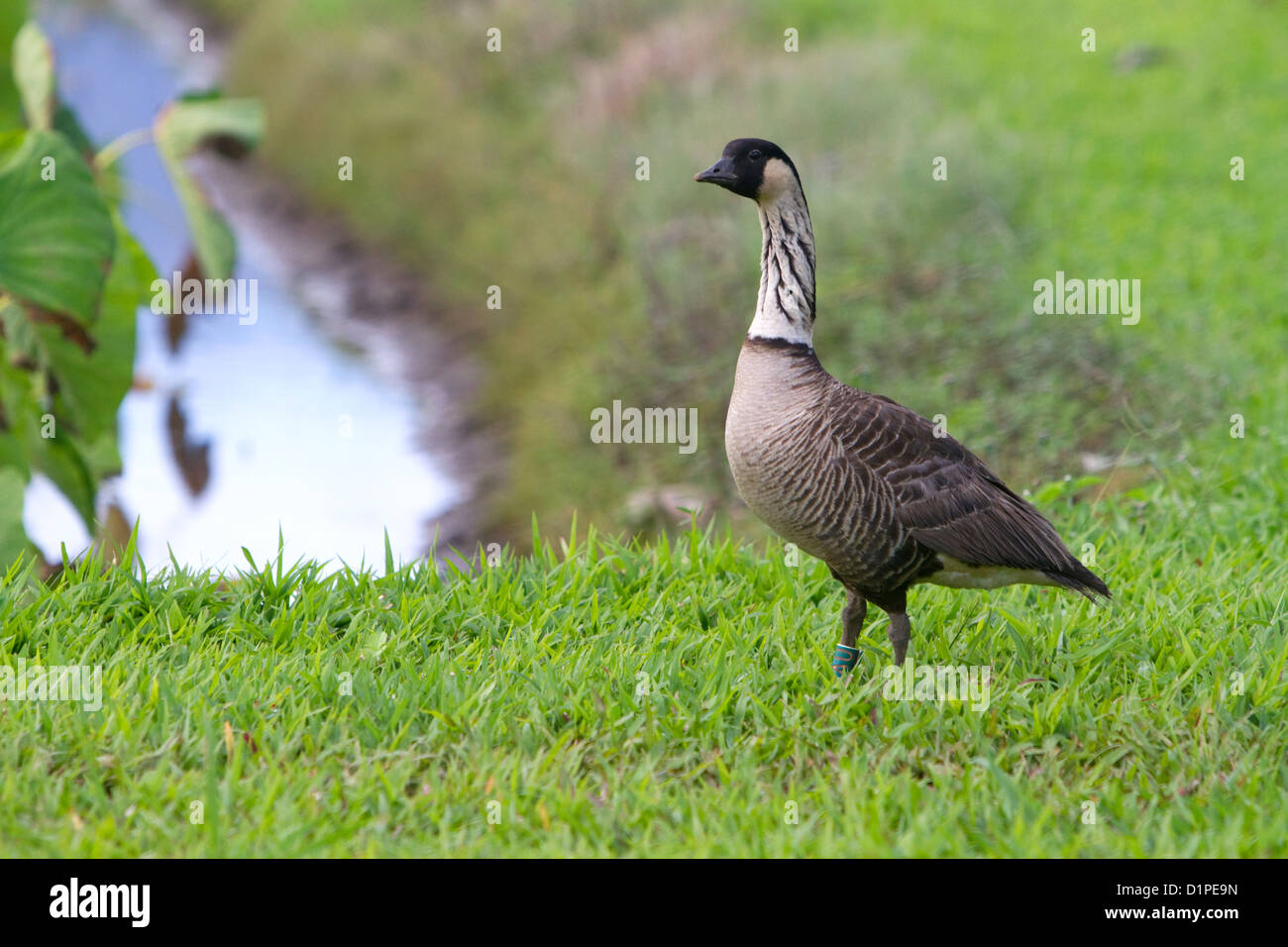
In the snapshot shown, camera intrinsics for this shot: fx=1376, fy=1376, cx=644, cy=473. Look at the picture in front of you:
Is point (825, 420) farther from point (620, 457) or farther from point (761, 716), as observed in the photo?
point (620, 457)

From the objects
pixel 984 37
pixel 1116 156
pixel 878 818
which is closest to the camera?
pixel 878 818

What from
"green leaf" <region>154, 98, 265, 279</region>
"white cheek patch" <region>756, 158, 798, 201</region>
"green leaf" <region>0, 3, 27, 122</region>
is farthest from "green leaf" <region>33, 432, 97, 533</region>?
"white cheek patch" <region>756, 158, 798, 201</region>

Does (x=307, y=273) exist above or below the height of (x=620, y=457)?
above

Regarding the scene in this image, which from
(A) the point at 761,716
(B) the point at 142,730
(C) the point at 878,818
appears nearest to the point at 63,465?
(B) the point at 142,730

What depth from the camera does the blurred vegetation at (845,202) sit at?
7.49 meters

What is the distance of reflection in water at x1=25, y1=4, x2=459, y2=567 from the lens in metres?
8.51

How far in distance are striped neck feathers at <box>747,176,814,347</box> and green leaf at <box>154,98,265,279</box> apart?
2999 mm

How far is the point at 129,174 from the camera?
14578 mm

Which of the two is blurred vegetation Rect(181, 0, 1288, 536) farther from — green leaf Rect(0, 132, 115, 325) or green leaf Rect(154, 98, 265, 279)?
green leaf Rect(0, 132, 115, 325)

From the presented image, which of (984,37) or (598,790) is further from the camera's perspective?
(984,37)

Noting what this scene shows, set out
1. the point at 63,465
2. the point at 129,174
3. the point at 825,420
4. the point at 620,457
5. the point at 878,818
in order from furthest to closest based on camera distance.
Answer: the point at 129,174 < the point at 620,457 < the point at 63,465 < the point at 825,420 < the point at 878,818

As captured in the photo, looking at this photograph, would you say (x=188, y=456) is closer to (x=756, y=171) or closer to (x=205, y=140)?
(x=205, y=140)

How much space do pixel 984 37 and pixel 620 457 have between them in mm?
6616

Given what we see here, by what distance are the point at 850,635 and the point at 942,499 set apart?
55 centimetres
